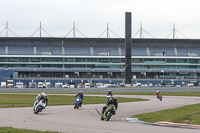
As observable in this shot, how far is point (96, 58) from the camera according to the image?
471 feet

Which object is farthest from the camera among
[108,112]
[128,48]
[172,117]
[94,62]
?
[94,62]

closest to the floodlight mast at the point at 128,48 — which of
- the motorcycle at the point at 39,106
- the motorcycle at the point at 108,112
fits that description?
the motorcycle at the point at 39,106

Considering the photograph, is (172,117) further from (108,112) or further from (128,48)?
(128,48)

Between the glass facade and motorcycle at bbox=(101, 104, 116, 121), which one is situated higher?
the glass facade

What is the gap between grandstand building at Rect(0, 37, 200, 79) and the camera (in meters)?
142

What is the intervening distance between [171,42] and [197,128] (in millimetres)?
130822

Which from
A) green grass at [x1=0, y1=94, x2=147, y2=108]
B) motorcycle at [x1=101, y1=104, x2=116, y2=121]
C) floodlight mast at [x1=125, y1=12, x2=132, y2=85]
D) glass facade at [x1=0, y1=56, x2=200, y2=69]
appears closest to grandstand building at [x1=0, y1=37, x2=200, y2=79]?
glass facade at [x1=0, y1=56, x2=200, y2=69]

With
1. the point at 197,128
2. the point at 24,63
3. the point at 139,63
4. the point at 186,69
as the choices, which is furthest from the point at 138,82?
the point at 197,128

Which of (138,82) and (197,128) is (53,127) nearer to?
(197,128)

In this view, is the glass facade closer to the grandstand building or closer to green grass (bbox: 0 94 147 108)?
the grandstand building

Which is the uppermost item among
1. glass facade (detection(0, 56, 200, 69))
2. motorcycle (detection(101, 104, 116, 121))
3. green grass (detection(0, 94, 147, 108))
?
glass facade (detection(0, 56, 200, 69))

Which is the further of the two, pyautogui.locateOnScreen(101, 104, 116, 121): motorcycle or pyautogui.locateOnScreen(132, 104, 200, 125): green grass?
pyautogui.locateOnScreen(101, 104, 116, 121): motorcycle

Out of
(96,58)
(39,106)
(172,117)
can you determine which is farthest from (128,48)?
(172,117)

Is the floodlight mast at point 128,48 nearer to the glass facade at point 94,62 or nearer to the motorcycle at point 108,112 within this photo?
the glass facade at point 94,62
